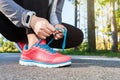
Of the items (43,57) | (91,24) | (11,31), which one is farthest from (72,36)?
(91,24)

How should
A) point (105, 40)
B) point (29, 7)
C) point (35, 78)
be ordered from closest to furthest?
point (35, 78) < point (29, 7) < point (105, 40)

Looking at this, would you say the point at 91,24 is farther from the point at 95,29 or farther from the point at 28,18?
the point at 28,18

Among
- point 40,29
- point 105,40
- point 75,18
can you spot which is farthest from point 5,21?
point 105,40

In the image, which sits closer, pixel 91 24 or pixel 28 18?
pixel 28 18

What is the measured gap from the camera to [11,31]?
2.90 metres

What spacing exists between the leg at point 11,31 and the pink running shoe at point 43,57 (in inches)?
8.5

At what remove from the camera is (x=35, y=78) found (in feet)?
6.75

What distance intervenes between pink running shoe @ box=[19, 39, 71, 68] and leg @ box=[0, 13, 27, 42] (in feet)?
0.71

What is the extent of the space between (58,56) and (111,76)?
49 centimetres

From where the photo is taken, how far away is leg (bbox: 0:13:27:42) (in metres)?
2.84

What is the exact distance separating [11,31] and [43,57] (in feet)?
1.47

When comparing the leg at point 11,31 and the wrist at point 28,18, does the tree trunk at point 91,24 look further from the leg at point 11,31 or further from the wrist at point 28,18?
the wrist at point 28,18

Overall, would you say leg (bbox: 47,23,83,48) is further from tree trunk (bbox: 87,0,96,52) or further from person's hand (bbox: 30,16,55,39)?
tree trunk (bbox: 87,0,96,52)

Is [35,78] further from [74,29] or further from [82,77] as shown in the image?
[74,29]
